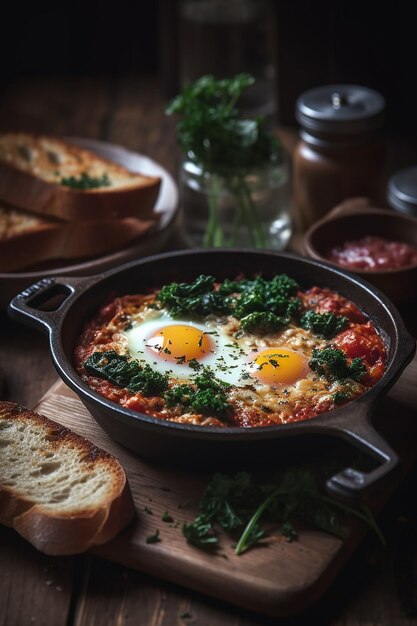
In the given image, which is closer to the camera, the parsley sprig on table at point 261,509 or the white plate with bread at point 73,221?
the parsley sprig on table at point 261,509

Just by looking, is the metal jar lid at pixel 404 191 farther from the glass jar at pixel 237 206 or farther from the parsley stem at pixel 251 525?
the parsley stem at pixel 251 525

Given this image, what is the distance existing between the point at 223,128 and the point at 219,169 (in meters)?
0.24

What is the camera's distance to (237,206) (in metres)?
5.73

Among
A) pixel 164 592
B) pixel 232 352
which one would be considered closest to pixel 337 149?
pixel 232 352

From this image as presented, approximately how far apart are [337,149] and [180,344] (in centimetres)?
219

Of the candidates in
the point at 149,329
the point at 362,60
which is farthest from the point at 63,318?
the point at 362,60

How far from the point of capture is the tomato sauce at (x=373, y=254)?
5.12 metres

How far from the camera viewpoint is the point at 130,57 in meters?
8.55

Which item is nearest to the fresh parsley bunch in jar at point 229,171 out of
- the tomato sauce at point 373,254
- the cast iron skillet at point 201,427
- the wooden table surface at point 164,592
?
the tomato sauce at point 373,254

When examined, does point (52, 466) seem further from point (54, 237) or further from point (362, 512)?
point (54, 237)

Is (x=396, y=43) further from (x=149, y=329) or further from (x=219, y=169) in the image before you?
(x=149, y=329)

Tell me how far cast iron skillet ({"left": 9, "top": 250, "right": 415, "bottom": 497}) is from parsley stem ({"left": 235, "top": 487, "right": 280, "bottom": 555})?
0.18m

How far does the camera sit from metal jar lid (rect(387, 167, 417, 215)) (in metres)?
5.70

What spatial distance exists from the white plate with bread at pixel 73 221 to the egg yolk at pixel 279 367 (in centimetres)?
144
